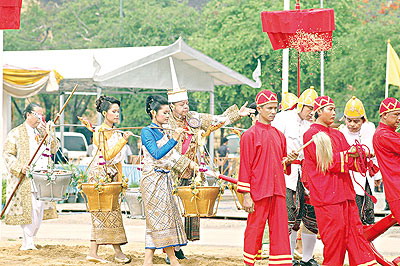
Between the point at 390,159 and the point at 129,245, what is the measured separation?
4345 millimetres

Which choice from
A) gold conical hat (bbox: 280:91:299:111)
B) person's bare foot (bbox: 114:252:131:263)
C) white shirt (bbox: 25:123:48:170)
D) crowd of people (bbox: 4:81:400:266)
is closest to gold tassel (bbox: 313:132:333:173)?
crowd of people (bbox: 4:81:400:266)

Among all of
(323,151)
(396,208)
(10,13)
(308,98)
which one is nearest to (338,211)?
(323,151)

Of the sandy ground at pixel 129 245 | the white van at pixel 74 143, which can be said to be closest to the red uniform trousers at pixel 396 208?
the sandy ground at pixel 129 245

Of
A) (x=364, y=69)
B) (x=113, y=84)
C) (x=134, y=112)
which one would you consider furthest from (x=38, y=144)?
(x=134, y=112)

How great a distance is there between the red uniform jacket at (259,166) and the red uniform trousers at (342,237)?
529 mm

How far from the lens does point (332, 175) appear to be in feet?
28.3

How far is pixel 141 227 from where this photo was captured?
48.3 ft

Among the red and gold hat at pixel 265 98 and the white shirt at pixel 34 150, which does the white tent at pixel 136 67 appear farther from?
the red and gold hat at pixel 265 98

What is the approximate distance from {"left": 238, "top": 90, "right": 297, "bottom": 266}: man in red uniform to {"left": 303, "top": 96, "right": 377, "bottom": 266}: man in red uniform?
0.37m

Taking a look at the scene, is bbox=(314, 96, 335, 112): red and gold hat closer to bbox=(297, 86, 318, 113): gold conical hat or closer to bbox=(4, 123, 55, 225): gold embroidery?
bbox=(297, 86, 318, 113): gold conical hat

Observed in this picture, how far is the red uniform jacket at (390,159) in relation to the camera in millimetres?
8797

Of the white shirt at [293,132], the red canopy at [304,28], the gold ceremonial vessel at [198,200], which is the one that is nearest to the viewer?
the gold ceremonial vessel at [198,200]

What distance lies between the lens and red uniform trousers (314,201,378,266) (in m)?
8.50

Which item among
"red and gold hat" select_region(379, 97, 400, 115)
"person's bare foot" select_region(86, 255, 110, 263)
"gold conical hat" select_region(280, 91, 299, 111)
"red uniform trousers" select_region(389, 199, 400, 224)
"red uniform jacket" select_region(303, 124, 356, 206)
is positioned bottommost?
"person's bare foot" select_region(86, 255, 110, 263)
